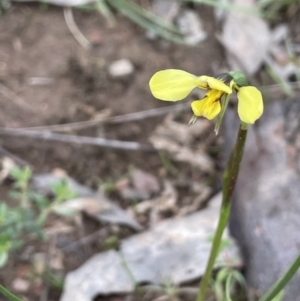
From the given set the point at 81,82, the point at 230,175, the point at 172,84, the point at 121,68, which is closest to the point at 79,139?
the point at 81,82

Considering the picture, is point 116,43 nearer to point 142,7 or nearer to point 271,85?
point 142,7

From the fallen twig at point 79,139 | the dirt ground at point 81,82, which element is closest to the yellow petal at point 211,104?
the dirt ground at point 81,82

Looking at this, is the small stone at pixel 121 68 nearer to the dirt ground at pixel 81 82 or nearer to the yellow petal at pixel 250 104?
the dirt ground at pixel 81 82

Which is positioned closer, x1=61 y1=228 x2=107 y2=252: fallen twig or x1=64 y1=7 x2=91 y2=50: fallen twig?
x1=61 y1=228 x2=107 y2=252: fallen twig

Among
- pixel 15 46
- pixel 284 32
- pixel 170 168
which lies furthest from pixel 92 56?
pixel 284 32

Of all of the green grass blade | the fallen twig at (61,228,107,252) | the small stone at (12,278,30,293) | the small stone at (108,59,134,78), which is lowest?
the small stone at (12,278,30,293)

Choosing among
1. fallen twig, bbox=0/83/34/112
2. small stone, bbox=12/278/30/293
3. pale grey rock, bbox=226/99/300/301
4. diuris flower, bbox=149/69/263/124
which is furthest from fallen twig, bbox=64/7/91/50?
diuris flower, bbox=149/69/263/124

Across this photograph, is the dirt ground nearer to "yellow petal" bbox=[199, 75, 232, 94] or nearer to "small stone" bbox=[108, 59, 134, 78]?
"small stone" bbox=[108, 59, 134, 78]
